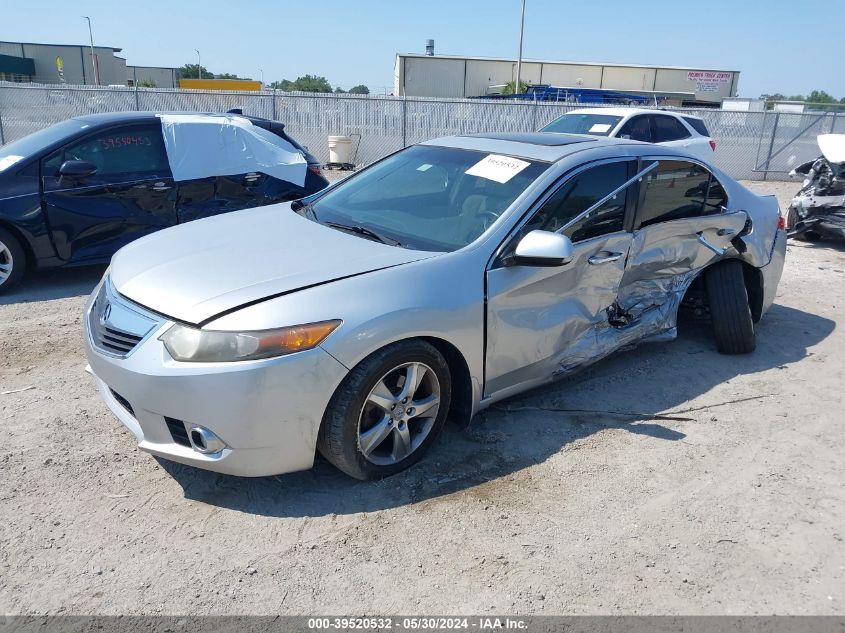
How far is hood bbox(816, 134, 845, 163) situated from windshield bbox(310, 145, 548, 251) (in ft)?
22.8

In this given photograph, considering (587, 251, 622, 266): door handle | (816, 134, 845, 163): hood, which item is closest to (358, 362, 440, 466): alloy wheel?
(587, 251, 622, 266): door handle

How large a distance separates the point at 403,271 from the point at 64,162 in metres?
4.67

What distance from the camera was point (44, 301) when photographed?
605 centimetres

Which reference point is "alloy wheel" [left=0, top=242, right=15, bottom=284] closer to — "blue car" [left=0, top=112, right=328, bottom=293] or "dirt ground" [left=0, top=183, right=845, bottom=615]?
"blue car" [left=0, top=112, right=328, bottom=293]

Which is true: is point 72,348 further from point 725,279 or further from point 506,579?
point 725,279

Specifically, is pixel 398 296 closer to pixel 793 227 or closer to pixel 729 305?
pixel 729 305

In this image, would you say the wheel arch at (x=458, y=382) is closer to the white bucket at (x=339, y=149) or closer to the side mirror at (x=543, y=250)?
the side mirror at (x=543, y=250)

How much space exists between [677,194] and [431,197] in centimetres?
185

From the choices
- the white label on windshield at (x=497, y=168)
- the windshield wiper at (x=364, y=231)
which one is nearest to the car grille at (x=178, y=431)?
the windshield wiper at (x=364, y=231)

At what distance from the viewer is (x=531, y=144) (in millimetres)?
4367

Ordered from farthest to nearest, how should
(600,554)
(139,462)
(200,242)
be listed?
1. (200,242)
2. (139,462)
3. (600,554)

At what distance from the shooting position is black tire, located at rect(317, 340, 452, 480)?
9.91 ft

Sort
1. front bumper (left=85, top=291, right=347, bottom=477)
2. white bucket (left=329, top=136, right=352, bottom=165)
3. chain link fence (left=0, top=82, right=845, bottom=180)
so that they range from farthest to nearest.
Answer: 1. white bucket (left=329, top=136, right=352, bottom=165)
2. chain link fence (left=0, top=82, right=845, bottom=180)
3. front bumper (left=85, top=291, right=347, bottom=477)

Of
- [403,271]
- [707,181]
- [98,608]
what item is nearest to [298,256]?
[403,271]
